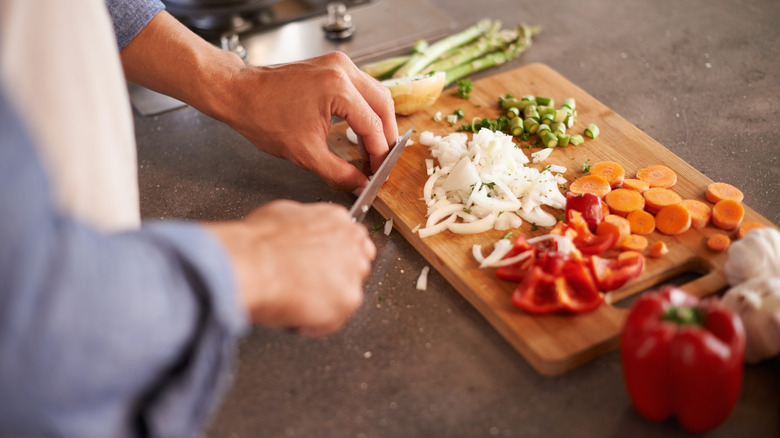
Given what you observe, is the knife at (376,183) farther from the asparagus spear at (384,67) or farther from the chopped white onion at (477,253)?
the asparagus spear at (384,67)

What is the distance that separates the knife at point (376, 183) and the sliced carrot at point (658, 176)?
56cm

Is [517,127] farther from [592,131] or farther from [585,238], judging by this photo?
[585,238]

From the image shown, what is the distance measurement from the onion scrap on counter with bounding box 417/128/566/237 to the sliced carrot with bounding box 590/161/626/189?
0.26ft

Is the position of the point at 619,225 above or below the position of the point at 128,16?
below

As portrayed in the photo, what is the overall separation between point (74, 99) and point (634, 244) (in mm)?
1047

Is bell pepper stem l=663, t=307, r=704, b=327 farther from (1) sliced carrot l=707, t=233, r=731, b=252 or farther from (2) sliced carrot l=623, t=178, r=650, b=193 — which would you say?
(2) sliced carrot l=623, t=178, r=650, b=193

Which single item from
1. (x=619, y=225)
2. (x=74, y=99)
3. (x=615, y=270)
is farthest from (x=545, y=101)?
(x=74, y=99)

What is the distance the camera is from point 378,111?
156 cm

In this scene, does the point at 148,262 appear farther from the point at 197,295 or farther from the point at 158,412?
the point at 158,412

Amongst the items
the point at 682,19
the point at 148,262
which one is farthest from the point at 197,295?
the point at 682,19

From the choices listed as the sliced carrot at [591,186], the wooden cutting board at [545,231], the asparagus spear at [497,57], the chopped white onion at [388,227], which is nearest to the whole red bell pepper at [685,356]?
the wooden cutting board at [545,231]

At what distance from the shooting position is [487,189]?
1476 mm

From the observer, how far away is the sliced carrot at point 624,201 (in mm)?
1426

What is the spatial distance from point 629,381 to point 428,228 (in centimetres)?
53
